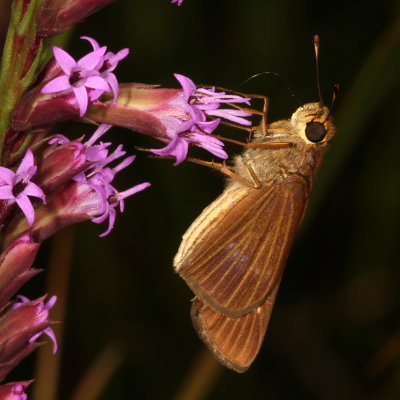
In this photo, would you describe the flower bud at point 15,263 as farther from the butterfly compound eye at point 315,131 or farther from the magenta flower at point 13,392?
the butterfly compound eye at point 315,131

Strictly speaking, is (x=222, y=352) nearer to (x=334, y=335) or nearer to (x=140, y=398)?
(x=140, y=398)

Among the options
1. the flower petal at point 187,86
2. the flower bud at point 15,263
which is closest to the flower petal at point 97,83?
the flower petal at point 187,86

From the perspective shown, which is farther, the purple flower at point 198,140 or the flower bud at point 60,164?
the purple flower at point 198,140

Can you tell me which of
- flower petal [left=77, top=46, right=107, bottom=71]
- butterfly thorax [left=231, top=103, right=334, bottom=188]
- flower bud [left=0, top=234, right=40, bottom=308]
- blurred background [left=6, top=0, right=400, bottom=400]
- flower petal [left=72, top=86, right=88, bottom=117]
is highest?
flower petal [left=77, top=46, right=107, bottom=71]

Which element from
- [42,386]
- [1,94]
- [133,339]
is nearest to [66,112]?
[1,94]

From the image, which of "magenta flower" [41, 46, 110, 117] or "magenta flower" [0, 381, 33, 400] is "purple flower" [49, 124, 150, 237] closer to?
"magenta flower" [41, 46, 110, 117]

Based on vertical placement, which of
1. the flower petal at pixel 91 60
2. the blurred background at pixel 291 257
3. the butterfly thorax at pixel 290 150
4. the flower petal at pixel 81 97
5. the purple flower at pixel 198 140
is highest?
the flower petal at pixel 91 60

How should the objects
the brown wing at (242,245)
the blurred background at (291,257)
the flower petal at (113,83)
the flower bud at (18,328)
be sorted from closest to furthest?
the flower petal at (113,83), the flower bud at (18,328), the brown wing at (242,245), the blurred background at (291,257)

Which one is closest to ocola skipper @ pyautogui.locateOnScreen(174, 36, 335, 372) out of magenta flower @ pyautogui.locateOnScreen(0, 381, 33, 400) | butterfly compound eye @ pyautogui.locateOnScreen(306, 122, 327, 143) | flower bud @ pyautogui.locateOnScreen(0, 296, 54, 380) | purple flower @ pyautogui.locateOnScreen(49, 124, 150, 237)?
butterfly compound eye @ pyautogui.locateOnScreen(306, 122, 327, 143)
